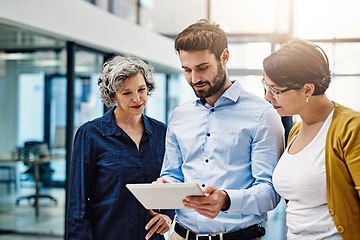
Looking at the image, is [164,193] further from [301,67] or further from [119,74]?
[119,74]

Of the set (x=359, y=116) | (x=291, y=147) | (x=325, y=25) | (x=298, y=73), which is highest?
(x=325, y=25)

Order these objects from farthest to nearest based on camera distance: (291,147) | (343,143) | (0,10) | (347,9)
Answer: (347,9), (0,10), (291,147), (343,143)

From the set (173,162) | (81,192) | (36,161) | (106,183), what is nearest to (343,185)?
(173,162)

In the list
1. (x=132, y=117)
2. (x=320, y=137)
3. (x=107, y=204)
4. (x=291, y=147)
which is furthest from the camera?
(x=132, y=117)

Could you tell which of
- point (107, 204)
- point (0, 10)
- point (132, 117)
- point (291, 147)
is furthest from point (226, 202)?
point (0, 10)

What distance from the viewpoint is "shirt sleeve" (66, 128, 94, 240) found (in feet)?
7.36

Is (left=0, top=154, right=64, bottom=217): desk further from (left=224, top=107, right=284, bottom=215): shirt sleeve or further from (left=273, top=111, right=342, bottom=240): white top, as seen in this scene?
(left=273, top=111, right=342, bottom=240): white top

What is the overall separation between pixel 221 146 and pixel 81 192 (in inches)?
32.9

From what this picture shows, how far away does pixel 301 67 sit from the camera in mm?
1596

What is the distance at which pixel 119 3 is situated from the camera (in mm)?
7180

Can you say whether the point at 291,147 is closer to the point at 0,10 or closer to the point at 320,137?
the point at 320,137

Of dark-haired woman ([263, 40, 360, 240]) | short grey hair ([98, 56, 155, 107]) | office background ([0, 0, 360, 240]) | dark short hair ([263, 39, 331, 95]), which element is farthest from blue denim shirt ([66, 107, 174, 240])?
office background ([0, 0, 360, 240])

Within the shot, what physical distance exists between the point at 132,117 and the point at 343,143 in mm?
1323

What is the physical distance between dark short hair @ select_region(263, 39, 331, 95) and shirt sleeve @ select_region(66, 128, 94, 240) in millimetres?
1141
